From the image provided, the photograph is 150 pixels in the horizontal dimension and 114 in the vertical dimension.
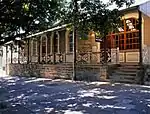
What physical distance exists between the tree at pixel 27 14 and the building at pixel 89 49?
5.78 ft

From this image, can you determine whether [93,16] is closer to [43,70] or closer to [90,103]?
[90,103]

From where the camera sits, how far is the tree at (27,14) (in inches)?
550

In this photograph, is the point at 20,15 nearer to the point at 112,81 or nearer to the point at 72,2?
the point at 72,2

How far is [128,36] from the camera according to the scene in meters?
25.4

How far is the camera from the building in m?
21.3

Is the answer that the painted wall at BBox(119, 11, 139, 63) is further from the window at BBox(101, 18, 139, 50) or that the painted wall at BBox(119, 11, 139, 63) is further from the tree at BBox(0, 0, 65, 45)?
the tree at BBox(0, 0, 65, 45)

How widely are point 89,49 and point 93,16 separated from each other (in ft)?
52.2

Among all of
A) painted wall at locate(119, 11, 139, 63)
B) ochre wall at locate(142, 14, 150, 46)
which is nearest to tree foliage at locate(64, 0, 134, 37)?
ochre wall at locate(142, 14, 150, 46)

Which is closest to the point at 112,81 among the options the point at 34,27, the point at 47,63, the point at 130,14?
the point at 130,14

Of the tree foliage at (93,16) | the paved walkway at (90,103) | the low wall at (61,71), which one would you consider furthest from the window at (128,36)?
the tree foliage at (93,16)

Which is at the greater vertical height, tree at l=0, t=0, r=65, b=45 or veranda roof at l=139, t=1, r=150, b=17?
veranda roof at l=139, t=1, r=150, b=17

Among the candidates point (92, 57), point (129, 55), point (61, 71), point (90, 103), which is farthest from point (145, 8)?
point (61, 71)

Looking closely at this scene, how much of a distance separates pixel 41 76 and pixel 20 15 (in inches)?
728

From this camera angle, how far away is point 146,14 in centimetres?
2052
